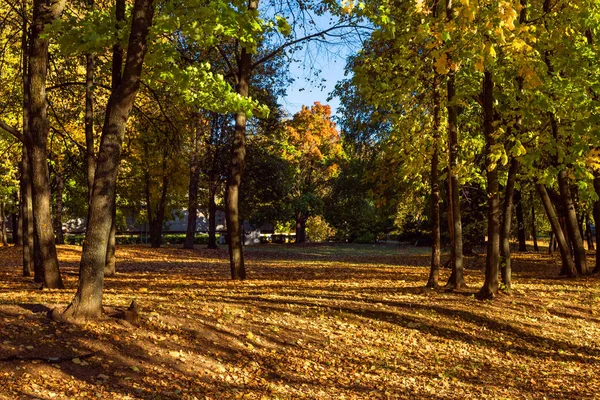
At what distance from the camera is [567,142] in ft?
52.6

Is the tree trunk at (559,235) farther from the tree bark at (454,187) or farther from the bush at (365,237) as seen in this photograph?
the bush at (365,237)

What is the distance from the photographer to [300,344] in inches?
354

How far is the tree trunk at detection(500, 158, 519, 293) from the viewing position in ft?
44.7

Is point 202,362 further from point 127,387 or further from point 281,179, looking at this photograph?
point 281,179

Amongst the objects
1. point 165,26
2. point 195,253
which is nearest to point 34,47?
point 165,26

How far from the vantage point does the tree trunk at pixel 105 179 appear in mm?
7633

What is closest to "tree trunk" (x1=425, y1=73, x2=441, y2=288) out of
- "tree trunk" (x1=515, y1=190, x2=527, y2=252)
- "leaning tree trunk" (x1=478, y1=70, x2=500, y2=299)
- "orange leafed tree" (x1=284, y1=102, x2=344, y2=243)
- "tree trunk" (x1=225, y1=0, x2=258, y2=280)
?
"leaning tree trunk" (x1=478, y1=70, x2=500, y2=299)

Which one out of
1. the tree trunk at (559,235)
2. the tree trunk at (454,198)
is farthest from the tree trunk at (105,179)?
the tree trunk at (559,235)

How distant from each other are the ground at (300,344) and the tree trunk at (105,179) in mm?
387

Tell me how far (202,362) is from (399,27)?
837 cm

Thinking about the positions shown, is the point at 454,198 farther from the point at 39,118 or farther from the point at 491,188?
the point at 39,118

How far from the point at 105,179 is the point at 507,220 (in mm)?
9622

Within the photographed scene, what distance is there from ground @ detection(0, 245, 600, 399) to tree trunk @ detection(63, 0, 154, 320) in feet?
1.27

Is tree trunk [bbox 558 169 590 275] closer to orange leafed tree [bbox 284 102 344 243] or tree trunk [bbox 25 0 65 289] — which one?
tree trunk [bbox 25 0 65 289]
